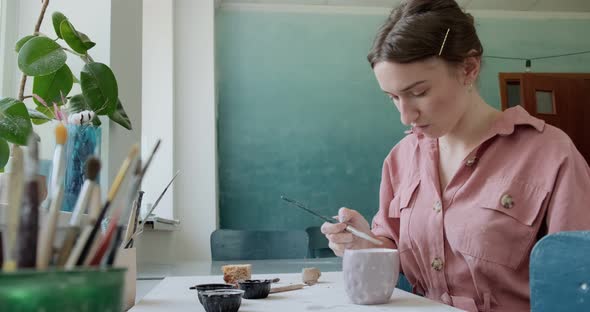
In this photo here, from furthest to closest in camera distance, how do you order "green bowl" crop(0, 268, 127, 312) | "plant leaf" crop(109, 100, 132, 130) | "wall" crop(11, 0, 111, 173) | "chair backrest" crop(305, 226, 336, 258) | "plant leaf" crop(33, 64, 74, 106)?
"chair backrest" crop(305, 226, 336, 258) → "wall" crop(11, 0, 111, 173) → "plant leaf" crop(109, 100, 132, 130) → "plant leaf" crop(33, 64, 74, 106) → "green bowl" crop(0, 268, 127, 312)

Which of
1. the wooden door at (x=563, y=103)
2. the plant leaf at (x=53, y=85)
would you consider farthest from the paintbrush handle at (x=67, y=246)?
the wooden door at (x=563, y=103)

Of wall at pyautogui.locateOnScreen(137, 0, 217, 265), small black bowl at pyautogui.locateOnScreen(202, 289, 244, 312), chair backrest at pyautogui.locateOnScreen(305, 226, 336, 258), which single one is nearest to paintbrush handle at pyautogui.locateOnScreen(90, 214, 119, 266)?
small black bowl at pyautogui.locateOnScreen(202, 289, 244, 312)

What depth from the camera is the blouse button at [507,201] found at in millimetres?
1211

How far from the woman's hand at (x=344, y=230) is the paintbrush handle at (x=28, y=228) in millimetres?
A: 1037

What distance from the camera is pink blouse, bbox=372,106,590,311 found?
119cm

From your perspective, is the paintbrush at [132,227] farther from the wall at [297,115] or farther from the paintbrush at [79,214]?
the wall at [297,115]

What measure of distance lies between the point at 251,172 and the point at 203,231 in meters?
0.67

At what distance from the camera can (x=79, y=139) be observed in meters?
1.44

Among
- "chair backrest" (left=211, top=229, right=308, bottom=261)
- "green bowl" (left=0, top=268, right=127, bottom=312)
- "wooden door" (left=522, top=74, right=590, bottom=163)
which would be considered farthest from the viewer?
"wooden door" (left=522, top=74, right=590, bottom=163)

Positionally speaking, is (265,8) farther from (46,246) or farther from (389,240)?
(46,246)

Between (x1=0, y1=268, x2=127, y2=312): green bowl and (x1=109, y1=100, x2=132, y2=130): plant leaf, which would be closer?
(x1=0, y1=268, x2=127, y2=312): green bowl

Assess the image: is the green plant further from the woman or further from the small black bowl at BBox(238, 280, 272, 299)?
the woman

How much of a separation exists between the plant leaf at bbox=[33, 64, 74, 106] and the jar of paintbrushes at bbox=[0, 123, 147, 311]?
1263mm

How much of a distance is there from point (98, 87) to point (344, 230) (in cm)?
77
